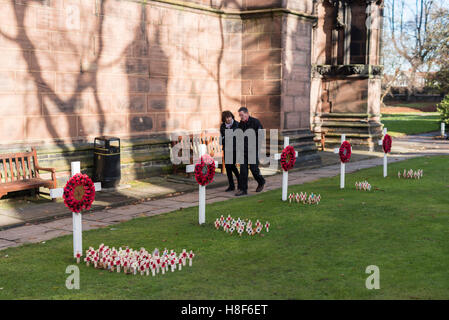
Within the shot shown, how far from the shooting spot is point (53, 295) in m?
5.54

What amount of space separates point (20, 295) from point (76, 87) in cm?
774

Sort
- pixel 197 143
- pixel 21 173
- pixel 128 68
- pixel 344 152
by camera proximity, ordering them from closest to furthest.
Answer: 1. pixel 21 173
2. pixel 344 152
3. pixel 128 68
4. pixel 197 143

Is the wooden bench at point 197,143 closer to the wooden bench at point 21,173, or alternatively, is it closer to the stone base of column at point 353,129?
the wooden bench at point 21,173

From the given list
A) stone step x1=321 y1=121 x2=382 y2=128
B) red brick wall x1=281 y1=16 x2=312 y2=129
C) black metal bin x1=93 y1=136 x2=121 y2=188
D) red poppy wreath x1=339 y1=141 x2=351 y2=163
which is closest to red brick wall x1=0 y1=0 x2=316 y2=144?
red brick wall x1=281 y1=16 x2=312 y2=129

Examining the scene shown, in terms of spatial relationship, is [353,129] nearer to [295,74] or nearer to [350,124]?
[350,124]

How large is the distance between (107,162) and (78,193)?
5484mm

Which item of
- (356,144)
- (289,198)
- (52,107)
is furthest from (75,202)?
(356,144)

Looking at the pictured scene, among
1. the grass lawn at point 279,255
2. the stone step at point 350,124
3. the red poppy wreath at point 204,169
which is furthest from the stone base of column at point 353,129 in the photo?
the red poppy wreath at point 204,169

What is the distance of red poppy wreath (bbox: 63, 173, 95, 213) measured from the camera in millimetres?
6789

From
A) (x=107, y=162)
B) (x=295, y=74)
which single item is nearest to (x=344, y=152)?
(x=295, y=74)

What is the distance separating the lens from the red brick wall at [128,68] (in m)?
11.5

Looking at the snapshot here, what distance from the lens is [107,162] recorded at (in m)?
12.3

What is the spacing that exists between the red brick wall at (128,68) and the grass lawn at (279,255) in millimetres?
4118

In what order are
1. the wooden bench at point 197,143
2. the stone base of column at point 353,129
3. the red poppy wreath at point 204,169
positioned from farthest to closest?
the stone base of column at point 353,129 < the wooden bench at point 197,143 < the red poppy wreath at point 204,169
